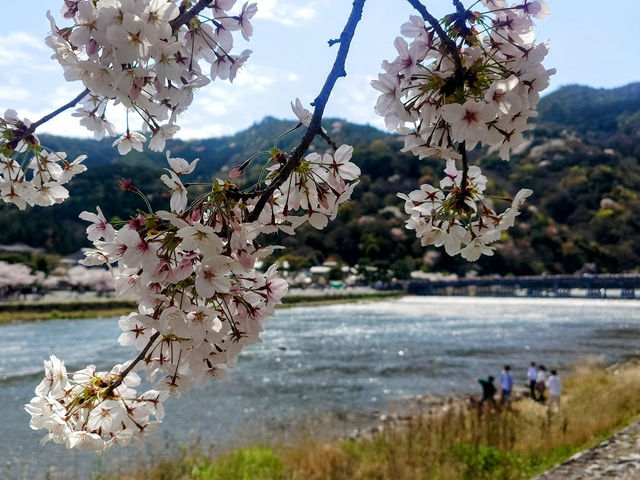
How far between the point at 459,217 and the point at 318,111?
1.79ft

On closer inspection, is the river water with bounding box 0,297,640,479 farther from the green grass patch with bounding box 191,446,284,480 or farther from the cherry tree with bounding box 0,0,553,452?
the cherry tree with bounding box 0,0,553,452

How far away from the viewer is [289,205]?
1391 mm

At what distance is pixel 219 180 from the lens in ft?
3.96

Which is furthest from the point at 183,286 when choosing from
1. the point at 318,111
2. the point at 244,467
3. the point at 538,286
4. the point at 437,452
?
the point at 538,286

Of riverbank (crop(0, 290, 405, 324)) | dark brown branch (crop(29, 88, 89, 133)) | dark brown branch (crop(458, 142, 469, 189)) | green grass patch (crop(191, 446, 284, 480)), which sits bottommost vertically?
riverbank (crop(0, 290, 405, 324))

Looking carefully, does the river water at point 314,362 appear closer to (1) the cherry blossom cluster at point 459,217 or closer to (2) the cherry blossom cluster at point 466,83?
(1) the cherry blossom cluster at point 459,217

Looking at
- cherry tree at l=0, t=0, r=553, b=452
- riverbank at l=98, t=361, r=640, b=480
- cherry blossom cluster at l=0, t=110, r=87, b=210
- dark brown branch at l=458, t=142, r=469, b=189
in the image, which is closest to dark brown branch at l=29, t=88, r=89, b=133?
cherry tree at l=0, t=0, r=553, b=452

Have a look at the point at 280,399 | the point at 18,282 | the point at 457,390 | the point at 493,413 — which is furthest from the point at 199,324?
the point at 18,282

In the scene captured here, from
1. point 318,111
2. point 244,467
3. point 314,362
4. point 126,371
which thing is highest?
point 318,111

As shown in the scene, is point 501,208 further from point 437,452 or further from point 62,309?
point 437,452

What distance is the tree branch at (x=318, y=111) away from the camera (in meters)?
1.22

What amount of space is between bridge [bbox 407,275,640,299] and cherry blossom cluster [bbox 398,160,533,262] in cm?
7461

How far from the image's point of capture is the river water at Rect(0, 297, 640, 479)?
1326 centimetres

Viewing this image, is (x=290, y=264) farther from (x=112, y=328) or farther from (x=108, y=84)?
(x=108, y=84)
